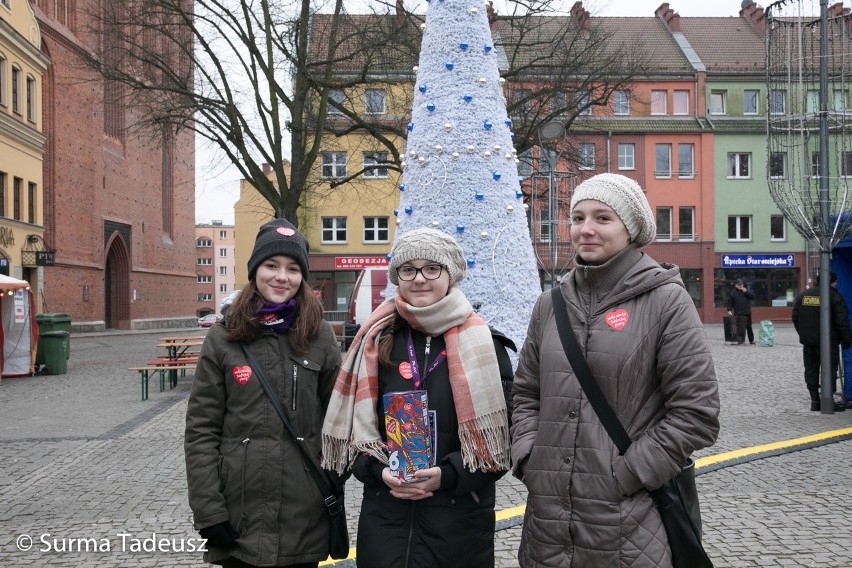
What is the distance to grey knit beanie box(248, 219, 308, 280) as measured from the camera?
3176 mm

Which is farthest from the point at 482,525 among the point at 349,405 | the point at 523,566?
the point at 349,405

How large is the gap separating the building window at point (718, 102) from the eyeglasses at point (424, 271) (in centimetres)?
4327

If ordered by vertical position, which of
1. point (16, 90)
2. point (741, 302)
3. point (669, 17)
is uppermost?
point (669, 17)

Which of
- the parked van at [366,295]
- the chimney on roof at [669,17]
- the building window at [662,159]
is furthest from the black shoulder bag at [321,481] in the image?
the chimney on roof at [669,17]

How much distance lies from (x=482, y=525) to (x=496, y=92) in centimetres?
532

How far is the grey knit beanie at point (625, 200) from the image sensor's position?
8.93 ft

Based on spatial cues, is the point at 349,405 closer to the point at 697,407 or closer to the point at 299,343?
the point at 299,343

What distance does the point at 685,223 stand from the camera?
4162 cm

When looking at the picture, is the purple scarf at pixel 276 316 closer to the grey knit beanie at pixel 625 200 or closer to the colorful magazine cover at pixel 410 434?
the colorful magazine cover at pixel 410 434

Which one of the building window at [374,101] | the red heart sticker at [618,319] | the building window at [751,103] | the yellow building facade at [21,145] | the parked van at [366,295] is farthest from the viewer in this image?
the building window at [751,103]

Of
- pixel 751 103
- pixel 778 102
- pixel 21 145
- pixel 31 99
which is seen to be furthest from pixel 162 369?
pixel 751 103

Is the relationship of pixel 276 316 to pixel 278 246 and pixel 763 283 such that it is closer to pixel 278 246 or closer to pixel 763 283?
pixel 278 246

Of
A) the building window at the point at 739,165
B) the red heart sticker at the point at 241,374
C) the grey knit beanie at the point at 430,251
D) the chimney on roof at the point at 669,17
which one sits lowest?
the red heart sticker at the point at 241,374

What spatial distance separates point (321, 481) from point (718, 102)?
144ft
